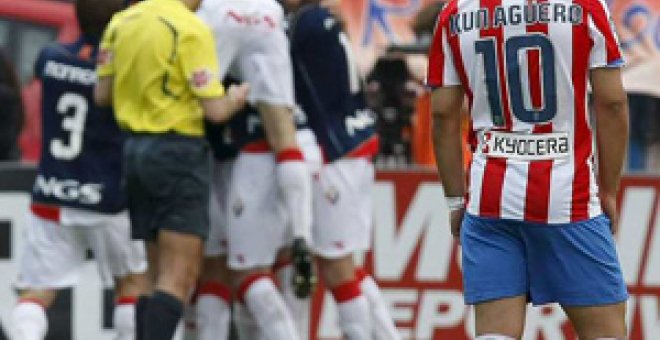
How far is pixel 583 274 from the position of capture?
6738mm

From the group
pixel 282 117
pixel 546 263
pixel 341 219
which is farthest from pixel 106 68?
pixel 546 263

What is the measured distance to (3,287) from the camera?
10.6m

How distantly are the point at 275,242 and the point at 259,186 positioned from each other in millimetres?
279

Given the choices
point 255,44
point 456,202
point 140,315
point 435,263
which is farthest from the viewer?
point 435,263

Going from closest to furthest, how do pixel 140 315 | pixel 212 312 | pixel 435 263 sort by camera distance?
pixel 140 315
pixel 212 312
pixel 435 263

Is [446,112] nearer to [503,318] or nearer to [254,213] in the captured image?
[503,318]

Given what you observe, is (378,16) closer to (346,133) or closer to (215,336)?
(346,133)

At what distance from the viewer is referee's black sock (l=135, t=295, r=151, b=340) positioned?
878 centimetres

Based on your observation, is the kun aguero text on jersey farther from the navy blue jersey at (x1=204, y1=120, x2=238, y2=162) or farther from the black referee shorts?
the navy blue jersey at (x1=204, y1=120, x2=238, y2=162)

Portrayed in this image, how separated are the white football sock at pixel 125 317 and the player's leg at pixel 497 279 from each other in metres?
3.23

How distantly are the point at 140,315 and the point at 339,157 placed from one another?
1452 mm

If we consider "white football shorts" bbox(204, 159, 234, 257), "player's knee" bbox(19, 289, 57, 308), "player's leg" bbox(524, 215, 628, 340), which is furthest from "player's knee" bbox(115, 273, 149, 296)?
"player's leg" bbox(524, 215, 628, 340)

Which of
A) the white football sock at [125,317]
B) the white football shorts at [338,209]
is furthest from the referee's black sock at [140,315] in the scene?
the white football shorts at [338,209]

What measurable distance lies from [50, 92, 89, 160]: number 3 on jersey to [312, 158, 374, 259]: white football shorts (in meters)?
1.16
